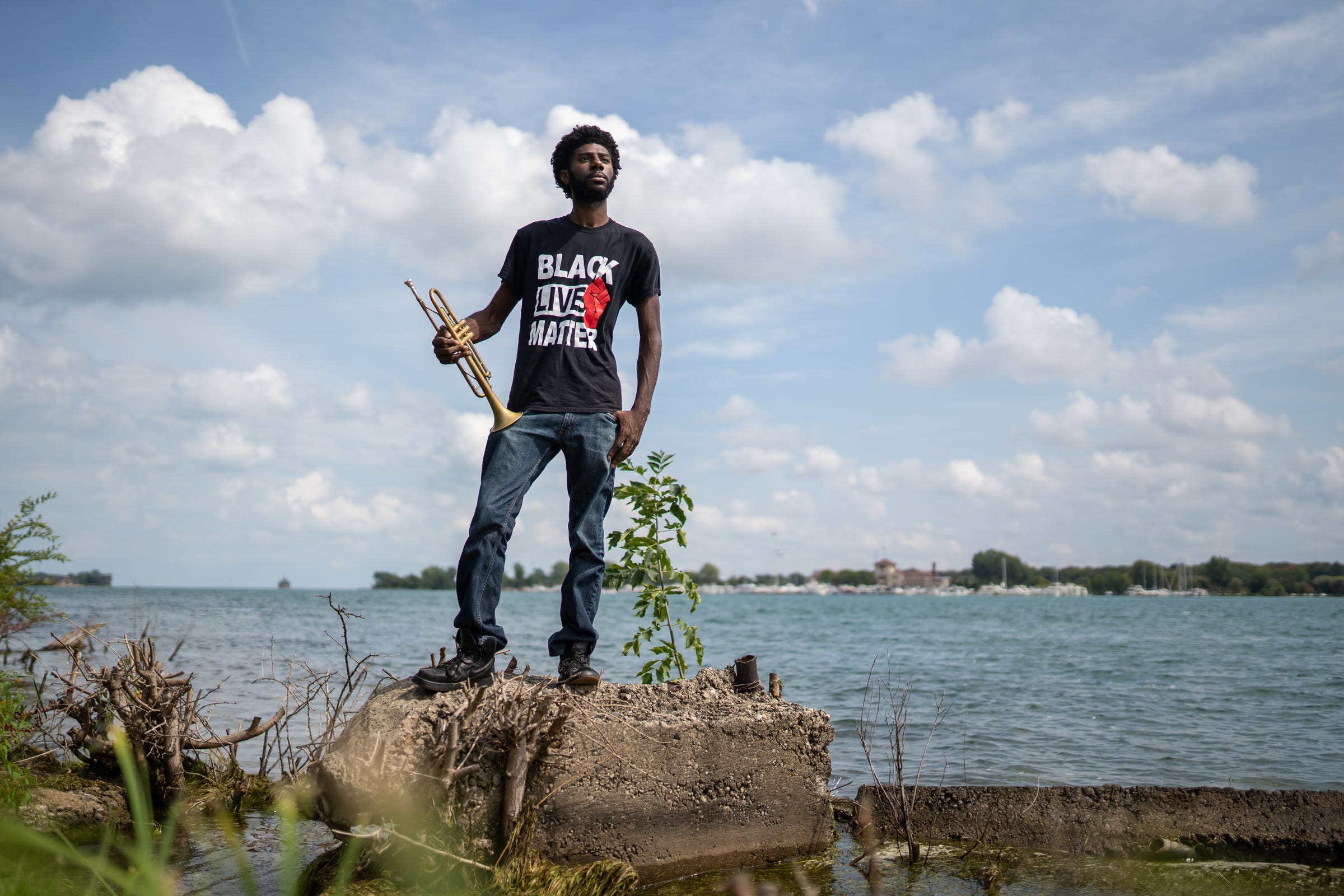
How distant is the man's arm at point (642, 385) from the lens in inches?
174

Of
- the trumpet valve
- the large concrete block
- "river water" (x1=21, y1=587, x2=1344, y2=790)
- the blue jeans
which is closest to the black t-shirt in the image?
the blue jeans

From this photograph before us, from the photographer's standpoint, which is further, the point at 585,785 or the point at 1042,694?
the point at 1042,694

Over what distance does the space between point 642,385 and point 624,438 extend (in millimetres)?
336

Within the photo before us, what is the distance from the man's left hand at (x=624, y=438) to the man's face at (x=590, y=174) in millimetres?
1054

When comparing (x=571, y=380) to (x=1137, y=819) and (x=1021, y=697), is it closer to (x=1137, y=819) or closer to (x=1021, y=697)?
(x=1137, y=819)

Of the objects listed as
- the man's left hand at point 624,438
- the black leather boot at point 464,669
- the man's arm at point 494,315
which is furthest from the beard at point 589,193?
the black leather boot at point 464,669

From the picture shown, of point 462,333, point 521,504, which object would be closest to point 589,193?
point 462,333

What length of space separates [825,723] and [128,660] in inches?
153

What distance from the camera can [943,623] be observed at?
47.5 metres

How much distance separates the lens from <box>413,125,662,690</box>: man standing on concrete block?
415cm

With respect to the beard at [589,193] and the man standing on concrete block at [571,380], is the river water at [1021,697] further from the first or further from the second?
the beard at [589,193]

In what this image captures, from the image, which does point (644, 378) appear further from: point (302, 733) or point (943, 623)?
point (943, 623)

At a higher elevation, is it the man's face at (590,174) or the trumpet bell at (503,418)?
the man's face at (590,174)

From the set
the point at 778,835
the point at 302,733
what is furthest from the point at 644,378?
the point at 302,733
